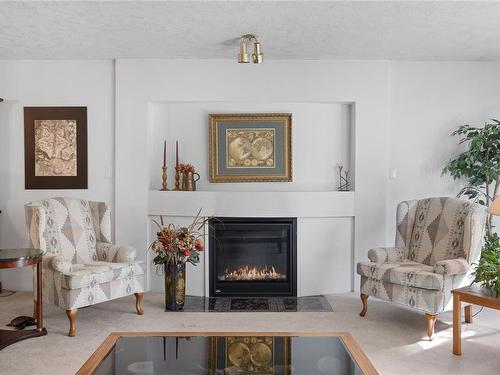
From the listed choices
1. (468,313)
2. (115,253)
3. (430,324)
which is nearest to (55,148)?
(115,253)

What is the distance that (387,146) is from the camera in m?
5.43

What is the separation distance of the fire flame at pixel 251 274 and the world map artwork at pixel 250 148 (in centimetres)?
104

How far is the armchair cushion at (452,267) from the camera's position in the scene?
394 centimetres

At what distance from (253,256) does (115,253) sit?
4.55ft

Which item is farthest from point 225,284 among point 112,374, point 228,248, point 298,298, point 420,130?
point 112,374

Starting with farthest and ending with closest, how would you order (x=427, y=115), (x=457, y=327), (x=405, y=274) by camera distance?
(x=427, y=115) < (x=405, y=274) < (x=457, y=327)

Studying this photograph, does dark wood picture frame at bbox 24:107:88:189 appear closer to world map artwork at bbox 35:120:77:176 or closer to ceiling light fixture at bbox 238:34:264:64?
world map artwork at bbox 35:120:77:176

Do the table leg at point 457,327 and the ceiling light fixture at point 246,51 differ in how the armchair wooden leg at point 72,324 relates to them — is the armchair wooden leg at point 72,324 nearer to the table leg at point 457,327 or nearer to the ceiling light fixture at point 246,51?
the ceiling light fixture at point 246,51

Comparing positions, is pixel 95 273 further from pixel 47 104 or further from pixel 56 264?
pixel 47 104

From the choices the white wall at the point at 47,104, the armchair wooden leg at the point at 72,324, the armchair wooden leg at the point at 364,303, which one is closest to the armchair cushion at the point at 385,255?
the armchair wooden leg at the point at 364,303

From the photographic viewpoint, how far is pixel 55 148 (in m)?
5.45

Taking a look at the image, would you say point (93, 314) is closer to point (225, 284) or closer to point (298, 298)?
point (225, 284)

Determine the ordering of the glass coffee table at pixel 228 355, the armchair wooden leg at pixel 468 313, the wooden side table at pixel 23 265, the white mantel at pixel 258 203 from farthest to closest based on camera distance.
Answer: the white mantel at pixel 258 203, the armchair wooden leg at pixel 468 313, the wooden side table at pixel 23 265, the glass coffee table at pixel 228 355

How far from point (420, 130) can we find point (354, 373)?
11.9 feet
